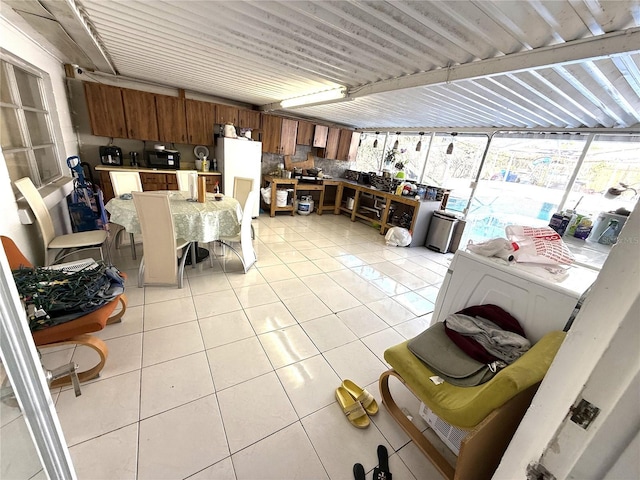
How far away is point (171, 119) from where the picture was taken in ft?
15.3

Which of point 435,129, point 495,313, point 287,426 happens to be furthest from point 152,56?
point 435,129

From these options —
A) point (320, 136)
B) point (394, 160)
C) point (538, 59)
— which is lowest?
point (394, 160)

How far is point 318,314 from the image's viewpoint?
8.05 ft

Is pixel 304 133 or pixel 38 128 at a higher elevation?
pixel 304 133

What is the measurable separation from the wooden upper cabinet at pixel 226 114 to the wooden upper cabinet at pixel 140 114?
110 centimetres

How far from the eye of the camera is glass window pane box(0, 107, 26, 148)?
7.67 ft

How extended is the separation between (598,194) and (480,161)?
5.38 feet

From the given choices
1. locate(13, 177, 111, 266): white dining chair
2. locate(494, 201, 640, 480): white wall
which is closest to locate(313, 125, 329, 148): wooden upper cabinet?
locate(13, 177, 111, 266): white dining chair

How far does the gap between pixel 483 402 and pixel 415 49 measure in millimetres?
2518

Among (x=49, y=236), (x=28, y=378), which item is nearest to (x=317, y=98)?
(x=49, y=236)

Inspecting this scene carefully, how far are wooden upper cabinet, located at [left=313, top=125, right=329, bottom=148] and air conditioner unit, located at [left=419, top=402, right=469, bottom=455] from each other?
19.5 ft

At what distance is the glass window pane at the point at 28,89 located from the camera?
2681 mm

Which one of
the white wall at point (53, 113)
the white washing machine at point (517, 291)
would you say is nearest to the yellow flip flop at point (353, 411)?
the white washing machine at point (517, 291)

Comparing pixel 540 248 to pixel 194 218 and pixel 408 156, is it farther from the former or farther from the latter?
pixel 408 156
